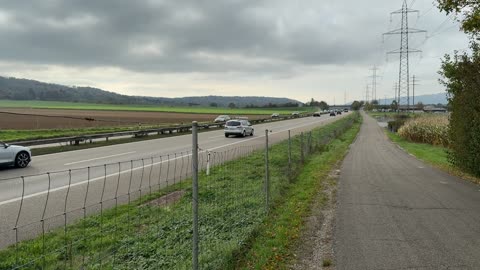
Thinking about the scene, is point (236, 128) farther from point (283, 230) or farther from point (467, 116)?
point (283, 230)

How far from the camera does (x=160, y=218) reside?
774 centimetres

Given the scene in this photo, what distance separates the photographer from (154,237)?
6.47m

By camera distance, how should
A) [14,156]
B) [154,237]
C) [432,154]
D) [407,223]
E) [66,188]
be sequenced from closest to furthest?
1. [154,237]
2. [407,223]
3. [66,188]
4. [14,156]
5. [432,154]

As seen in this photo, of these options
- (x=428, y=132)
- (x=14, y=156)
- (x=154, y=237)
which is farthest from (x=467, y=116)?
(x=428, y=132)

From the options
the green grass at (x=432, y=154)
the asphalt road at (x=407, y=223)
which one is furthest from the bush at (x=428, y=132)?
the asphalt road at (x=407, y=223)

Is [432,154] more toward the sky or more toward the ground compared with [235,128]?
more toward the ground

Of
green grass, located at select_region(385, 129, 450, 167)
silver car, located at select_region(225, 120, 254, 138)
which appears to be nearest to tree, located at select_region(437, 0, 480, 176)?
green grass, located at select_region(385, 129, 450, 167)

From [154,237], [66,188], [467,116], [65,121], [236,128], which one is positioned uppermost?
[467,116]

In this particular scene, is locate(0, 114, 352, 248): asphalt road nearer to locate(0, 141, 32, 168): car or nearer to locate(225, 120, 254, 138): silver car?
locate(0, 141, 32, 168): car

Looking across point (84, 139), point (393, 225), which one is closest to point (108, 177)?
point (393, 225)

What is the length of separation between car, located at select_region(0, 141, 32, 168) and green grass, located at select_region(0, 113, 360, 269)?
8189 millimetres

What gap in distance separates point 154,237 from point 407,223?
4648 millimetres

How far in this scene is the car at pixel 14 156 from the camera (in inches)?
591

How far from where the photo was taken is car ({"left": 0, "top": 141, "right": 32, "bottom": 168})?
591 inches
